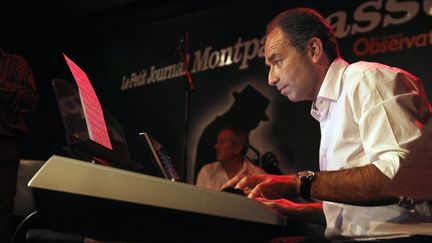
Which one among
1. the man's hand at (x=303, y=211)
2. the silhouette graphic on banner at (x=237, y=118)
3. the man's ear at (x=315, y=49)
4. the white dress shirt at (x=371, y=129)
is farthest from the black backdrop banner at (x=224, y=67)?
the white dress shirt at (x=371, y=129)

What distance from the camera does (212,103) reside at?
16.9 feet

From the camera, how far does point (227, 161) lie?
5.05 m

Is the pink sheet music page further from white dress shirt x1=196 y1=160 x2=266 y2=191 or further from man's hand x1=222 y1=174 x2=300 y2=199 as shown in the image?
white dress shirt x1=196 y1=160 x2=266 y2=191

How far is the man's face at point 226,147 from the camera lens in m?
4.93

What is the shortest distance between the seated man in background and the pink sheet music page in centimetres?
337

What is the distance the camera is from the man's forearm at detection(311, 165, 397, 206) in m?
1.15

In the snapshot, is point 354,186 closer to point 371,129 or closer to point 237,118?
point 371,129

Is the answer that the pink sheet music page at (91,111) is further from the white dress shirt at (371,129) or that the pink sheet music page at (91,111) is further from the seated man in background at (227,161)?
the seated man in background at (227,161)

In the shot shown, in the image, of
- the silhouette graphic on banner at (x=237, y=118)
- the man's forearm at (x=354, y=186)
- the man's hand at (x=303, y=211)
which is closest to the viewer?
the man's forearm at (x=354, y=186)

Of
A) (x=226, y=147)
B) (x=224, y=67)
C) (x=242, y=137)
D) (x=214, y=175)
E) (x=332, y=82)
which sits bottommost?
(x=214, y=175)

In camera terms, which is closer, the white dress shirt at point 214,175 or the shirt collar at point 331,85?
the shirt collar at point 331,85

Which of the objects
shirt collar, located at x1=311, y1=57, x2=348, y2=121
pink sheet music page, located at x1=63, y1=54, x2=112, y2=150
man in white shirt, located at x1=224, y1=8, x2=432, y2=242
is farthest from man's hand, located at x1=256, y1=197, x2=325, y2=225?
pink sheet music page, located at x1=63, y1=54, x2=112, y2=150

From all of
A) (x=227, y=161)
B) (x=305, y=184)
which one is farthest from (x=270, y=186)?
(x=227, y=161)

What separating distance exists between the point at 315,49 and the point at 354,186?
670mm
